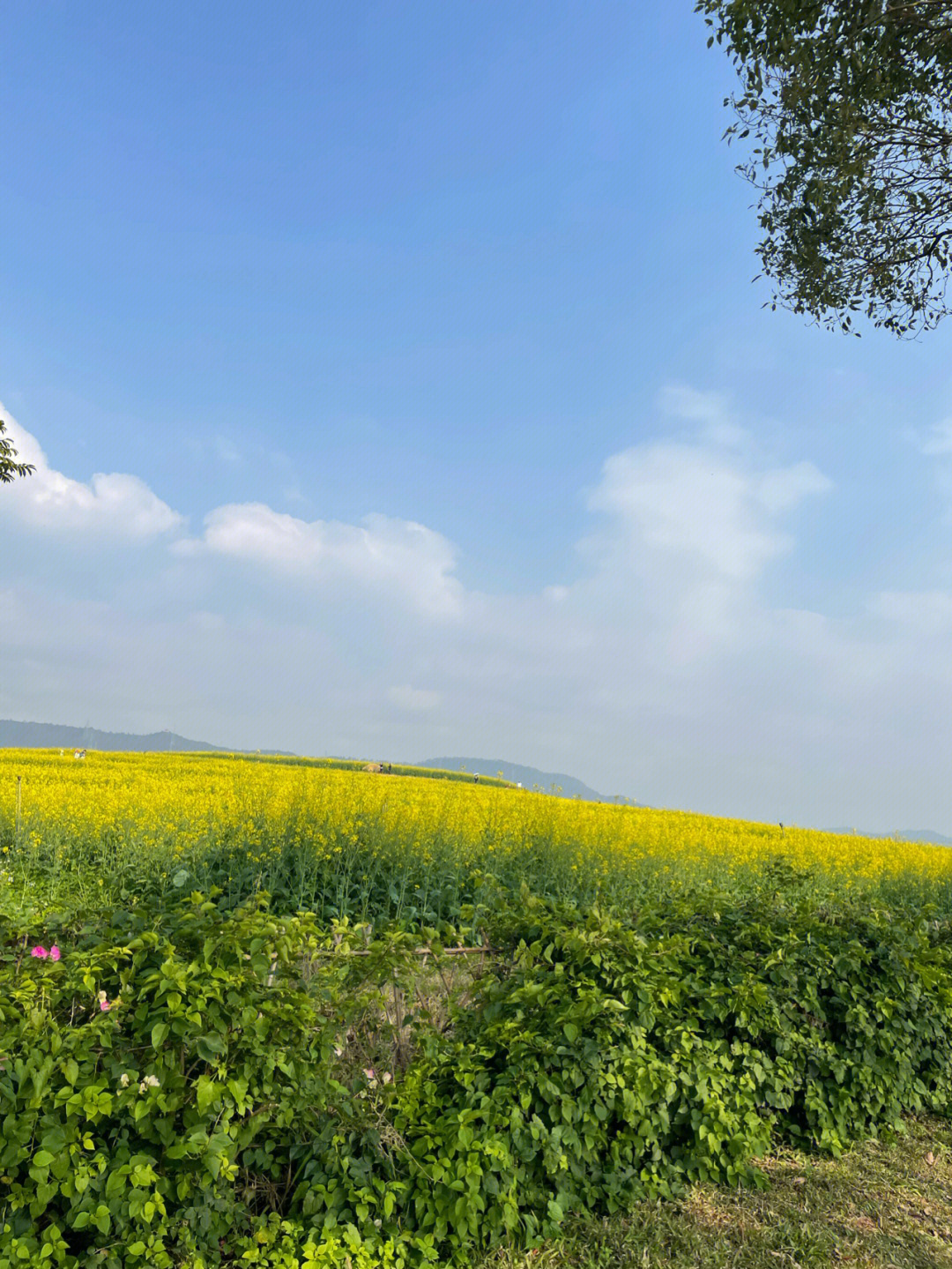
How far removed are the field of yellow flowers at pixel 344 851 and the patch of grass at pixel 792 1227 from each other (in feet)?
8.54

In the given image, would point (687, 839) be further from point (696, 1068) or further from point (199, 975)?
point (199, 975)

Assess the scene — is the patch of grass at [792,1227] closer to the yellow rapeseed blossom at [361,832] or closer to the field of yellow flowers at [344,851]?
the field of yellow flowers at [344,851]

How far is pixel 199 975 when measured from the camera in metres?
3.38

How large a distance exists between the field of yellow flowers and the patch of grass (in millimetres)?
2604

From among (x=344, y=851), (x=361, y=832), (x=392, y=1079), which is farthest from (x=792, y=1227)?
(x=361, y=832)

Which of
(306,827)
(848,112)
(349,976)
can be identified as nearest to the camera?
(349,976)

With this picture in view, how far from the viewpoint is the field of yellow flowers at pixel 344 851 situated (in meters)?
7.43

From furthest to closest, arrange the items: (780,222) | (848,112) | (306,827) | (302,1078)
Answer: (780,222) → (306,827) → (848,112) → (302,1078)

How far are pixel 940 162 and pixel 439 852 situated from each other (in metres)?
8.63

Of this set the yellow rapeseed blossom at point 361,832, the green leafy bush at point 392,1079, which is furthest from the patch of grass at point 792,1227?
the yellow rapeseed blossom at point 361,832

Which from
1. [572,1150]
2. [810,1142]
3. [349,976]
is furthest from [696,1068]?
[349,976]

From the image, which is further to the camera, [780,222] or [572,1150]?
[780,222]

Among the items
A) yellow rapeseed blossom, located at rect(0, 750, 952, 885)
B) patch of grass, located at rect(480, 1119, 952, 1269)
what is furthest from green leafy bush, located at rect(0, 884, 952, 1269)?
yellow rapeseed blossom, located at rect(0, 750, 952, 885)

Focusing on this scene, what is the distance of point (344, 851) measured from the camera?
25.7 feet
